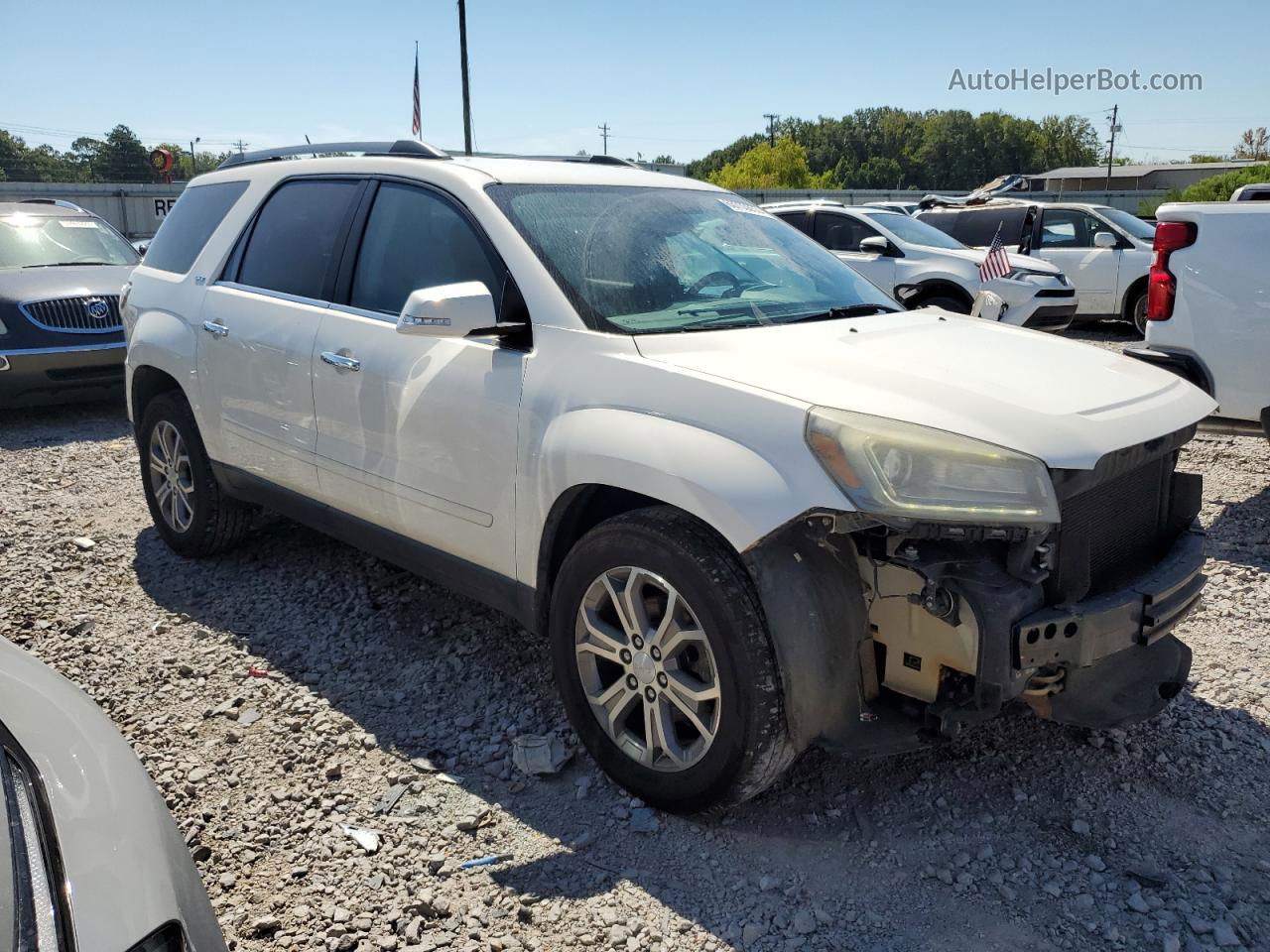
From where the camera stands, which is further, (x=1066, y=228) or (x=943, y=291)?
(x=1066, y=228)

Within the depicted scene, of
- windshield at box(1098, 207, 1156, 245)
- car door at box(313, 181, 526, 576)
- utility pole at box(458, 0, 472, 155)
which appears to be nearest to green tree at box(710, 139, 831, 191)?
utility pole at box(458, 0, 472, 155)

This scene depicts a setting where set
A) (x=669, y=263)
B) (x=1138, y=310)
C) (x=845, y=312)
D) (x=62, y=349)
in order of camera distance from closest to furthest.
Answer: (x=669, y=263) < (x=845, y=312) < (x=62, y=349) < (x=1138, y=310)

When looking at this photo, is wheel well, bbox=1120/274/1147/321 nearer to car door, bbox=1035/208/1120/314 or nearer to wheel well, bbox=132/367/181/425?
car door, bbox=1035/208/1120/314

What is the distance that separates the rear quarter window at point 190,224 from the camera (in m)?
4.78

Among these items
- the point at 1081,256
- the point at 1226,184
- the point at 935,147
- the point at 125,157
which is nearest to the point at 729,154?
the point at 935,147

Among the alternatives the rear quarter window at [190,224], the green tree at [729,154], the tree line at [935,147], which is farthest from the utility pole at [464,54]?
the green tree at [729,154]

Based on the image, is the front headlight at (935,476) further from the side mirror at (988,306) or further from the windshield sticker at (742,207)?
the side mirror at (988,306)

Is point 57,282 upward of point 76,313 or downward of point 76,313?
upward

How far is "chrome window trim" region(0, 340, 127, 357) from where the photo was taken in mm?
8227

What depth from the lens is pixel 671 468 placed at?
268 centimetres

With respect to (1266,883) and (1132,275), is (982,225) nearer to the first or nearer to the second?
(1132,275)

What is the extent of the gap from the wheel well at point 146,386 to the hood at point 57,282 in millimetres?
4146

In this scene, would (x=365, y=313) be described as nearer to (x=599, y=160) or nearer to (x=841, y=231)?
(x=599, y=160)

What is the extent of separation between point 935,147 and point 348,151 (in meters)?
116
